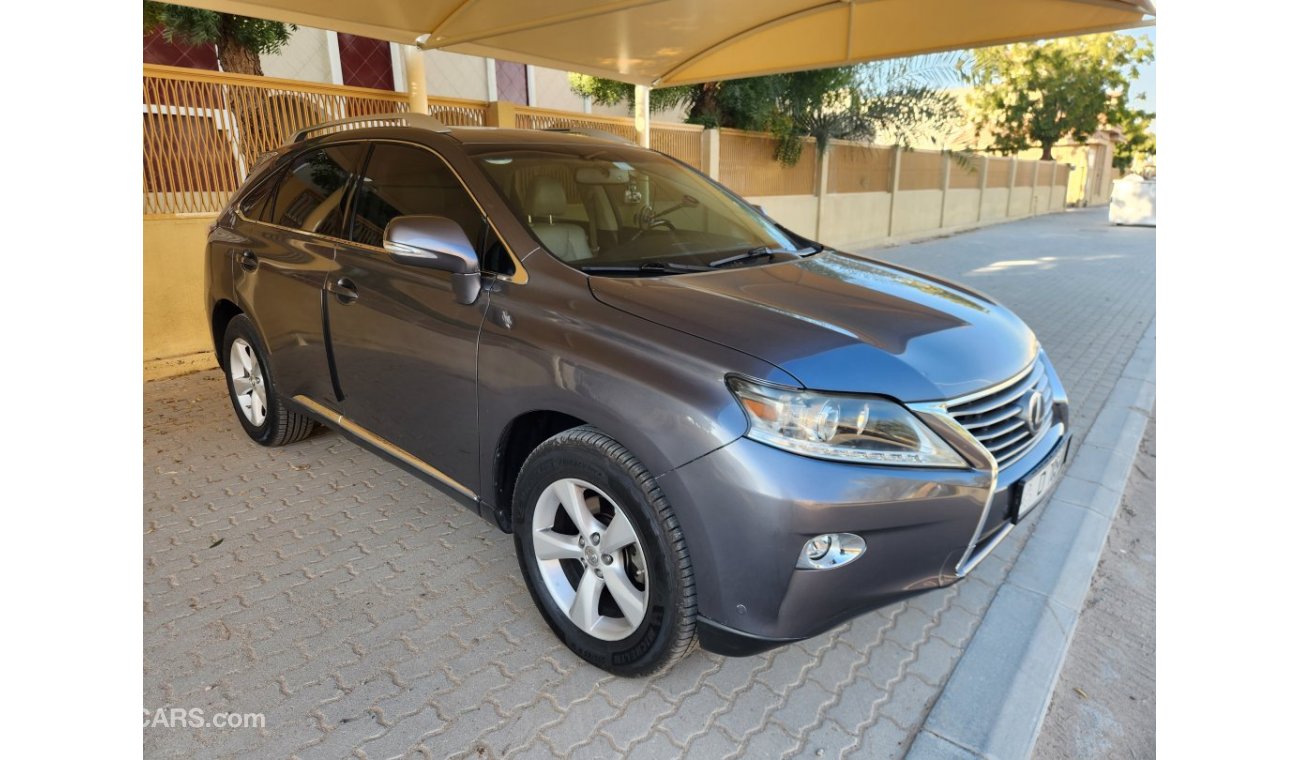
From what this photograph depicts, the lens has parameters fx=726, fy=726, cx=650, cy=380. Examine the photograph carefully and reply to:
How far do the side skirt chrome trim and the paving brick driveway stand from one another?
44 centimetres

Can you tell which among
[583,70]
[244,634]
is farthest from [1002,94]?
[244,634]

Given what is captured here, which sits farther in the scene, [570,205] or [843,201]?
[843,201]

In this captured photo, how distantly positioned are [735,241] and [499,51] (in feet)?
16.4

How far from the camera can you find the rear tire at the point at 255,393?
394cm

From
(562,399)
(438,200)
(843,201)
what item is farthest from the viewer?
(843,201)

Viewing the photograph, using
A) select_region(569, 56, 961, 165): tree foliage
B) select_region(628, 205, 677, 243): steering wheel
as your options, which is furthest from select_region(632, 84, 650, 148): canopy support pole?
select_region(628, 205, 677, 243): steering wheel

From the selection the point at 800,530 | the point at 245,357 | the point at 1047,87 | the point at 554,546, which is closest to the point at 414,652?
the point at 554,546

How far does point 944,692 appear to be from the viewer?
2.41 m

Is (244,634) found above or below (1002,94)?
below

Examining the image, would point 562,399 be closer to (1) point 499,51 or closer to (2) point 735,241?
(2) point 735,241

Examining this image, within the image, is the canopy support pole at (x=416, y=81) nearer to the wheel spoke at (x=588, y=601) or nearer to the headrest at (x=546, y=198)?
the headrest at (x=546, y=198)

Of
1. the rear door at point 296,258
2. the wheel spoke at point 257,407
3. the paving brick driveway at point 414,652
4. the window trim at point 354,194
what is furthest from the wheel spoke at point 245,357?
the window trim at point 354,194

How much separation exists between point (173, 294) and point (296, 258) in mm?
3523
